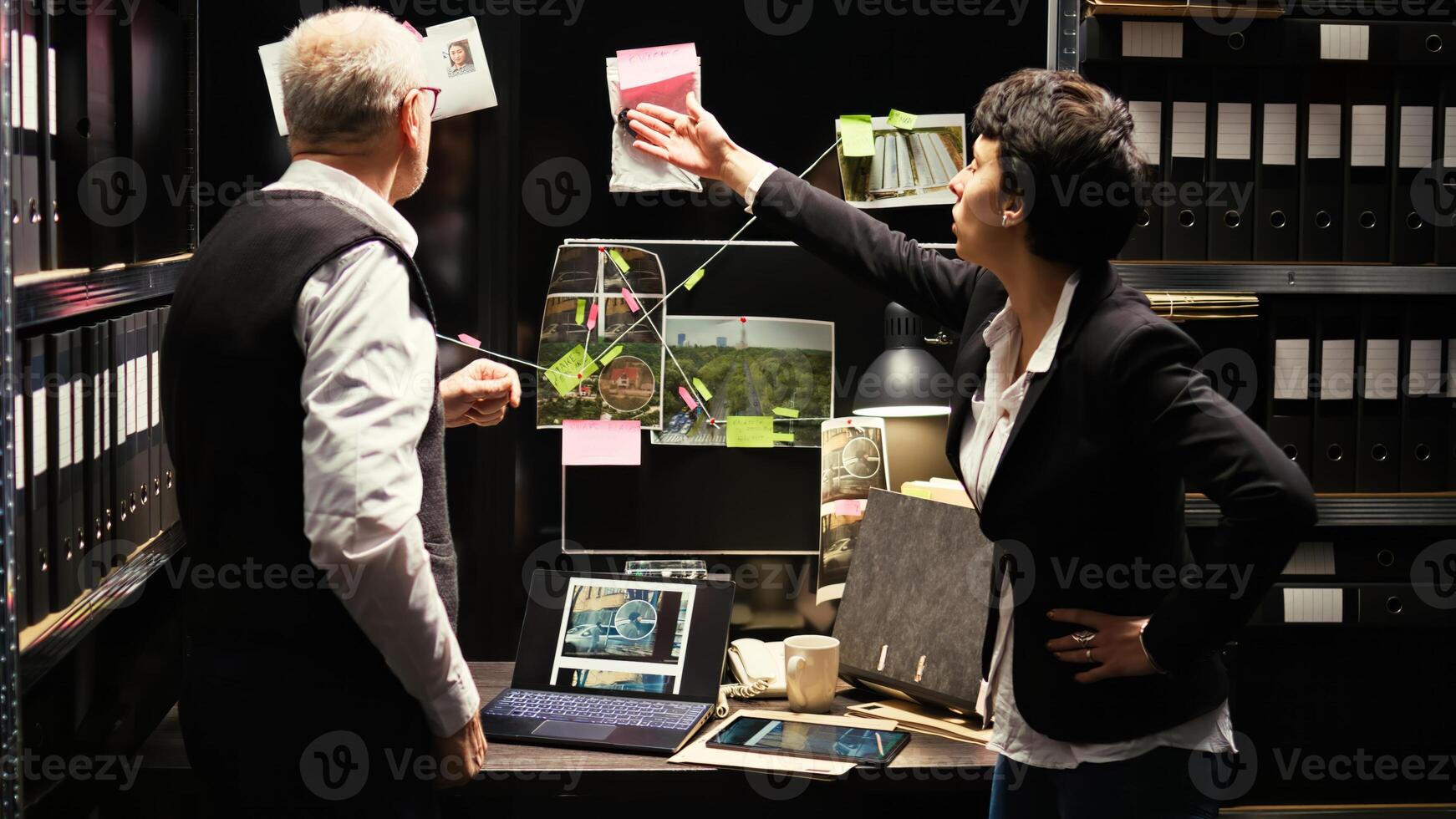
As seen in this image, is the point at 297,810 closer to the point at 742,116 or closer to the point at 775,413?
the point at 775,413

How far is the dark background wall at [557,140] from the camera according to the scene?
2139 millimetres

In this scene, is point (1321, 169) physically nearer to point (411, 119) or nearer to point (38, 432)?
point (411, 119)

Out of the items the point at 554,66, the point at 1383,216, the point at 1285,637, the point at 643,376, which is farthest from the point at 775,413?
the point at 1383,216

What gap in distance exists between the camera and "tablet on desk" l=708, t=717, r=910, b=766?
1.70 m

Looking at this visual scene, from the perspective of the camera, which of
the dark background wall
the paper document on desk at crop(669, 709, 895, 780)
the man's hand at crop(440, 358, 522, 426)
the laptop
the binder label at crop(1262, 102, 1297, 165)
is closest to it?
the paper document on desk at crop(669, 709, 895, 780)

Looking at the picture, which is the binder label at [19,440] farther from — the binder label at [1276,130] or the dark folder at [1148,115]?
the binder label at [1276,130]

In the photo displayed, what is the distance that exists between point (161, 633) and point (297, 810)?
78 cm

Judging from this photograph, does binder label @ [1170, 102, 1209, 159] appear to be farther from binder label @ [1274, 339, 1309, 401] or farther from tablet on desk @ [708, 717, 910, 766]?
tablet on desk @ [708, 717, 910, 766]

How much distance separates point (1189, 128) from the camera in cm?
196

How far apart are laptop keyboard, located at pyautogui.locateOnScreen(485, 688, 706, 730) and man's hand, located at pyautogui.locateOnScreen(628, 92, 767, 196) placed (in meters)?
0.83

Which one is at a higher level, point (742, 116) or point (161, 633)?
point (742, 116)

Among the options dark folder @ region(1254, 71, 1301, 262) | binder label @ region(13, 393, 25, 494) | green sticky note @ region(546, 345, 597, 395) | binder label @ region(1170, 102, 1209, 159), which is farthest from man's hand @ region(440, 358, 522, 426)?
dark folder @ region(1254, 71, 1301, 262)

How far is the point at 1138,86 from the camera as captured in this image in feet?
6.40

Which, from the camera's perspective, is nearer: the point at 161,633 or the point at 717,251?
the point at 161,633
